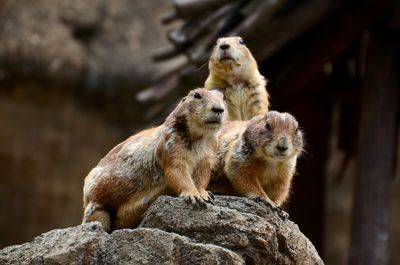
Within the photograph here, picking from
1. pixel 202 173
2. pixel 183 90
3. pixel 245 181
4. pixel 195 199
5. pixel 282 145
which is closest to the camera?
pixel 195 199

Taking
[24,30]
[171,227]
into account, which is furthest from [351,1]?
[24,30]

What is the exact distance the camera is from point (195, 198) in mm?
6727

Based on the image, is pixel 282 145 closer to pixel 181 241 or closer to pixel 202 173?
pixel 202 173

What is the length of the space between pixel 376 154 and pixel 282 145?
4785 mm

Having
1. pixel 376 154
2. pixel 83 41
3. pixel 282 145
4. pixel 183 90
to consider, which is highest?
pixel 83 41

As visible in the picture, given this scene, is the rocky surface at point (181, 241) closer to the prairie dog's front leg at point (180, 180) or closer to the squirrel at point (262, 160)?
the prairie dog's front leg at point (180, 180)

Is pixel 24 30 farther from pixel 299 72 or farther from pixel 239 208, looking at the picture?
pixel 239 208

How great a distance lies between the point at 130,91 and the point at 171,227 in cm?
1211

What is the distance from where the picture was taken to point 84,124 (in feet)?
60.7

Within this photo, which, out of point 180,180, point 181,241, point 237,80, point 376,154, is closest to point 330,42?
point 376,154

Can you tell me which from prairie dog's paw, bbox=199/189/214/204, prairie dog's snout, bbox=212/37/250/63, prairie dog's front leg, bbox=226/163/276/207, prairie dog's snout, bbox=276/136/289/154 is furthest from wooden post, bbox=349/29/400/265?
prairie dog's paw, bbox=199/189/214/204

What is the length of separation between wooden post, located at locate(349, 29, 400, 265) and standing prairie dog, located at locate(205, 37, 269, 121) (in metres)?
2.82

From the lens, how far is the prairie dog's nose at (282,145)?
7.34 meters

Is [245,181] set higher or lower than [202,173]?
lower
